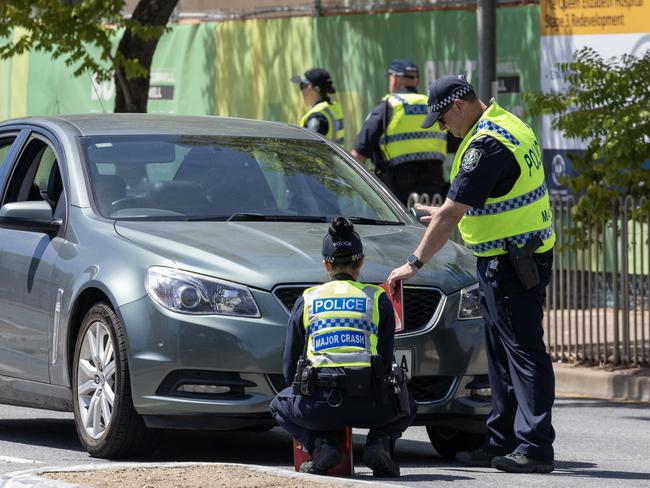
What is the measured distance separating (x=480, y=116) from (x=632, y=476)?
71.0 inches

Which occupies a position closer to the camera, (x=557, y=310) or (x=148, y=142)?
(x=148, y=142)

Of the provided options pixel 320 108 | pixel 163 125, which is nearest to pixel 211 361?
pixel 163 125

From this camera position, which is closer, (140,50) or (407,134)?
(407,134)

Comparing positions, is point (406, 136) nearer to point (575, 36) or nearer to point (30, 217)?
point (575, 36)

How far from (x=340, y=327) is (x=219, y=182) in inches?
73.5

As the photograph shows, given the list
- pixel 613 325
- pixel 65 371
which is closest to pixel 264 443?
pixel 65 371

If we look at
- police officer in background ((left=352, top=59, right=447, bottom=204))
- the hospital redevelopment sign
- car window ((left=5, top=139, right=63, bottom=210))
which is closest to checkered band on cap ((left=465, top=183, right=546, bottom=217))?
car window ((left=5, top=139, right=63, bottom=210))

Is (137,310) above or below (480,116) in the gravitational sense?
below

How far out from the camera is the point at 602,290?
13.0 meters

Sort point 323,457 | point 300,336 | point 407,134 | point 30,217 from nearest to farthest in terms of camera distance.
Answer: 1. point 323,457
2. point 300,336
3. point 30,217
4. point 407,134

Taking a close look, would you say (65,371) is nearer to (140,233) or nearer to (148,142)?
(140,233)

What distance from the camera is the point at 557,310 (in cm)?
1360

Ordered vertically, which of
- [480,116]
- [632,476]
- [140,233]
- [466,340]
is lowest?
[632,476]

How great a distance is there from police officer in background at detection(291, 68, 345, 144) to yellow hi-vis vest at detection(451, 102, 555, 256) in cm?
628
